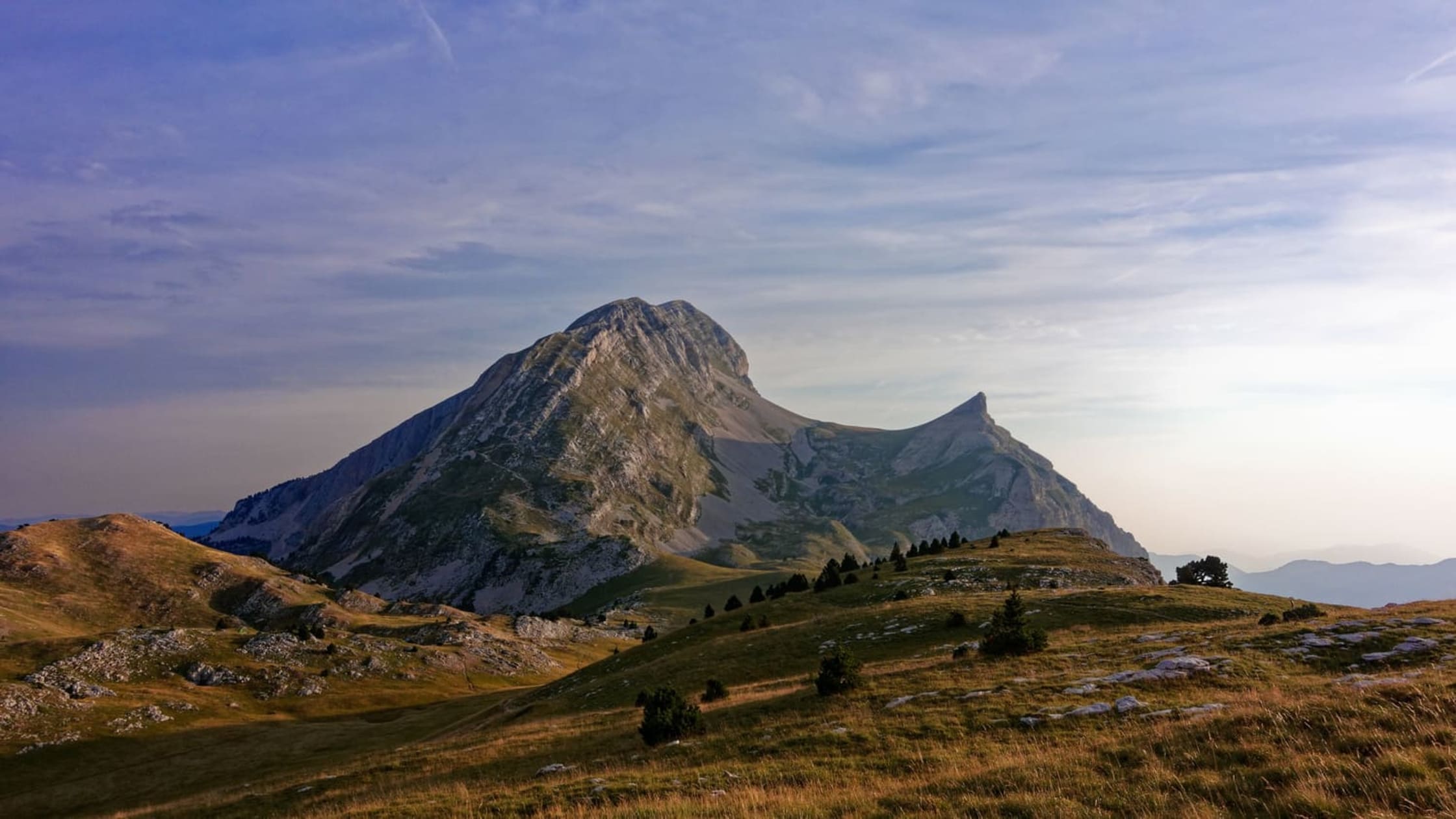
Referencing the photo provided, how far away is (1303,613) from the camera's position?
139ft

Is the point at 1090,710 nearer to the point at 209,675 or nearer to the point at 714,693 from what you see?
the point at 714,693

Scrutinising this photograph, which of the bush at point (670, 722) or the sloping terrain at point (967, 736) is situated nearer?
the sloping terrain at point (967, 736)

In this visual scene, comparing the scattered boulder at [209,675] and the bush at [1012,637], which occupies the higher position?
the bush at [1012,637]

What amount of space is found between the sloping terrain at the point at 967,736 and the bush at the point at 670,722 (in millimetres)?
909

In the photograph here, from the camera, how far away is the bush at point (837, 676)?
1247 inches

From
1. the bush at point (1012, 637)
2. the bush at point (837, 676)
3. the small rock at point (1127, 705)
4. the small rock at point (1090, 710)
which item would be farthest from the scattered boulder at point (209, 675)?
the small rock at point (1127, 705)

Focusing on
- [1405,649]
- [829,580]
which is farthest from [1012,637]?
[829,580]

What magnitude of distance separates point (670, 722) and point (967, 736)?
40.4ft

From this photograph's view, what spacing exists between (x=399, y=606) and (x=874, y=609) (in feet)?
490

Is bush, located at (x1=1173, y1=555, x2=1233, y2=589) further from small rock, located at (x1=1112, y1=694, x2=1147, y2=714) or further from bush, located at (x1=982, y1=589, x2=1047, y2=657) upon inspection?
small rock, located at (x1=1112, y1=694, x2=1147, y2=714)

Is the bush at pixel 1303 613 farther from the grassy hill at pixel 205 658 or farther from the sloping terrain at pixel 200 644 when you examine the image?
the sloping terrain at pixel 200 644

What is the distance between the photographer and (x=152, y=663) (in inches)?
3639

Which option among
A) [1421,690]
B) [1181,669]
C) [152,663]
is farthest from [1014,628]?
[152,663]

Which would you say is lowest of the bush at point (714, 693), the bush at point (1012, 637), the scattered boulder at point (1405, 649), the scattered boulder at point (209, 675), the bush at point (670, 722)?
the scattered boulder at point (209, 675)
